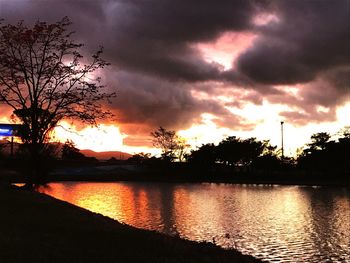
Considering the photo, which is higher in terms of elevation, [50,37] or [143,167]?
[50,37]

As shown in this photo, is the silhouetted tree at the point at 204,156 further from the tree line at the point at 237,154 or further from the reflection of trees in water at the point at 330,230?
the reflection of trees in water at the point at 330,230

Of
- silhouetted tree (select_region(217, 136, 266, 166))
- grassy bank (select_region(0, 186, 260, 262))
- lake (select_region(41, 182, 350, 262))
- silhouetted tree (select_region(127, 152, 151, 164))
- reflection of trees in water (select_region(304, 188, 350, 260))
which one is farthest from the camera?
silhouetted tree (select_region(127, 152, 151, 164))

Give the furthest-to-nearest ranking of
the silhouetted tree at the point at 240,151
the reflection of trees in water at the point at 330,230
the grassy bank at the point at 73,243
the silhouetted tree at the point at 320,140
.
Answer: the silhouetted tree at the point at 240,151, the silhouetted tree at the point at 320,140, the reflection of trees in water at the point at 330,230, the grassy bank at the point at 73,243

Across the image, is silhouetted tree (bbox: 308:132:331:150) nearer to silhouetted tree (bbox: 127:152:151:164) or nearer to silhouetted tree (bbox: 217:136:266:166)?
silhouetted tree (bbox: 217:136:266:166)

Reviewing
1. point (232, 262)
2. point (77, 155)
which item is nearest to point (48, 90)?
point (232, 262)

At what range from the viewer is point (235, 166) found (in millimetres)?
110938

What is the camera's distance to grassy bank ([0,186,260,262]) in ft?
28.6

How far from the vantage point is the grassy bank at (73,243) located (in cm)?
873

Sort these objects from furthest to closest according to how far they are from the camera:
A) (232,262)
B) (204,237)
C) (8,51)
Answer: (8,51), (204,237), (232,262)

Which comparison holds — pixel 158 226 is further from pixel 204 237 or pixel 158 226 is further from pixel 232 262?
pixel 232 262

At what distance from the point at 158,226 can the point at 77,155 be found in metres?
138

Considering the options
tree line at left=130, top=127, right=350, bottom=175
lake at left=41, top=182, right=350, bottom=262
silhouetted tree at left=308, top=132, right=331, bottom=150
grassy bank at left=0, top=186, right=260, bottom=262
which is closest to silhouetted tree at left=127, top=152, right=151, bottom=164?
tree line at left=130, top=127, right=350, bottom=175

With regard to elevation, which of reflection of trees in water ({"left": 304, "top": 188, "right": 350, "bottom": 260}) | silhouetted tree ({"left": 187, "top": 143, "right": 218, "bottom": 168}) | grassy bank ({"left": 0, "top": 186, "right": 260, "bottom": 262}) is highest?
silhouetted tree ({"left": 187, "top": 143, "right": 218, "bottom": 168})

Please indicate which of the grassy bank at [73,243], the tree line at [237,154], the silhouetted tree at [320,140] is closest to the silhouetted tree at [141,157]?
the tree line at [237,154]
